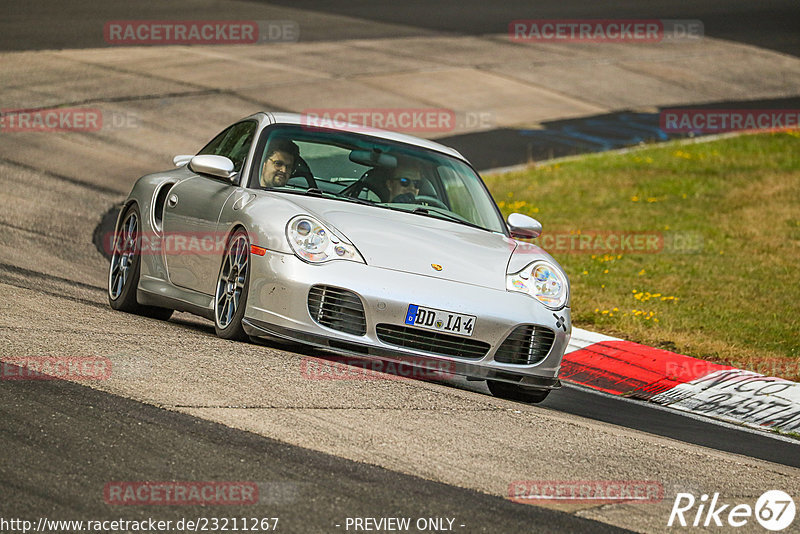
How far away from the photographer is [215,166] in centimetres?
783

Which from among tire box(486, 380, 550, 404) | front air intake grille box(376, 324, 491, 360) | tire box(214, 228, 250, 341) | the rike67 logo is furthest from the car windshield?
the rike67 logo

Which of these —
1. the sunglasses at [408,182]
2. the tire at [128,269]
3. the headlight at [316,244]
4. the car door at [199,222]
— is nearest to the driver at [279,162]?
the car door at [199,222]

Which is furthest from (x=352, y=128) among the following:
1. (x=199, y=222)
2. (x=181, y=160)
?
(x=181, y=160)

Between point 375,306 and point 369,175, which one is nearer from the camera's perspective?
point 375,306

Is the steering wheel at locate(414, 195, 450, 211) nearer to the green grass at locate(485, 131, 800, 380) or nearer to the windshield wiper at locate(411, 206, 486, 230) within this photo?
the windshield wiper at locate(411, 206, 486, 230)

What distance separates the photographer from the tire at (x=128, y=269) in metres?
8.64

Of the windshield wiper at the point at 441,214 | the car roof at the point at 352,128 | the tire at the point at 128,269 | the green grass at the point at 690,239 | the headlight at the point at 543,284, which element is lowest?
the green grass at the point at 690,239

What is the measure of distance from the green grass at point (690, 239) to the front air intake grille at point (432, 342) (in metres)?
3.38

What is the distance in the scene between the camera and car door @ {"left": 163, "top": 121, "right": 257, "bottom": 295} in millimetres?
7738

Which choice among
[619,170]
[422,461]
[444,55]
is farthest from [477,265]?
[444,55]

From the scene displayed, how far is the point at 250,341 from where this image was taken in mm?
7375

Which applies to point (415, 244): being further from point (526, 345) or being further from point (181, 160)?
point (181, 160)

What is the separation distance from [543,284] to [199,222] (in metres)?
2.29

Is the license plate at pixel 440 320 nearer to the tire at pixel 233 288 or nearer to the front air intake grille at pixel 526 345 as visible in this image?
the front air intake grille at pixel 526 345
